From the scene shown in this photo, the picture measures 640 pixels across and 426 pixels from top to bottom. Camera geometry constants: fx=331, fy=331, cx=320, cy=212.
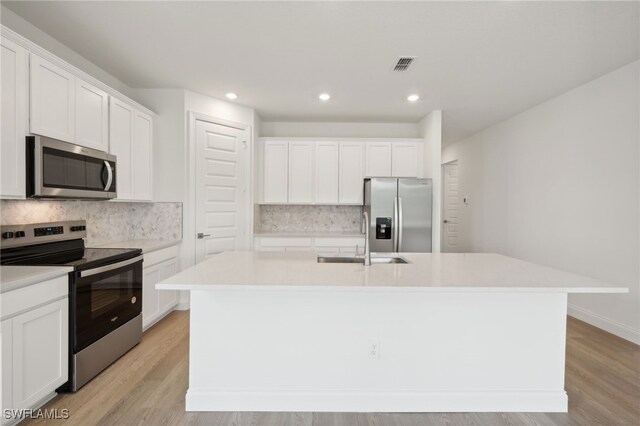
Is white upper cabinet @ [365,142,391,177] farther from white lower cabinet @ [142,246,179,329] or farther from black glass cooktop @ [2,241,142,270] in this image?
black glass cooktop @ [2,241,142,270]

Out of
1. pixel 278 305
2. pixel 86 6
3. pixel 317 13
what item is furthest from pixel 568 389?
pixel 86 6

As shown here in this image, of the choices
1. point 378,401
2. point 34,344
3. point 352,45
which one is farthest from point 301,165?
point 34,344

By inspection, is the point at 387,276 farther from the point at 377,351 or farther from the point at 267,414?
the point at 267,414

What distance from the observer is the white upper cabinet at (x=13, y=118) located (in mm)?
1951

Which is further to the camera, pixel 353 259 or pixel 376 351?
pixel 353 259

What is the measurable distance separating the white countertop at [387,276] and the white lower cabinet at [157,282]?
1.15 m

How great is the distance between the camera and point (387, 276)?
195cm

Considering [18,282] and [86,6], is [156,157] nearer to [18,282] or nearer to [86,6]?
[86,6]

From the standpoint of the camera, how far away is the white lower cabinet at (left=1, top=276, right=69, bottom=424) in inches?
68.3

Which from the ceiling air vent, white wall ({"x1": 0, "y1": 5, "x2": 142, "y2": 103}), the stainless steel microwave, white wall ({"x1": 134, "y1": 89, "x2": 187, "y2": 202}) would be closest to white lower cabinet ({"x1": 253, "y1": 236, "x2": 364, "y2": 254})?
white wall ({"x1": 134, "y1": 89, "x2": 187, "y2": 202})

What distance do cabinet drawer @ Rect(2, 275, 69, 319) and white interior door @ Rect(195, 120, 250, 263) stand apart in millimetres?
1924

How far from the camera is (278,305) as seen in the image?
80.5 inches

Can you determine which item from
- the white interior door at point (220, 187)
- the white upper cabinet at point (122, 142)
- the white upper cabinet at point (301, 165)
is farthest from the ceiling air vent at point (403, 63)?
the white upper cabinet at point (122, 142)

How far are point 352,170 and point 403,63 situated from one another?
2.04m
